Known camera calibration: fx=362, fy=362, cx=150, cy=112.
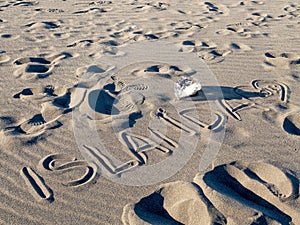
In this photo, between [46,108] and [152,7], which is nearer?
[46,108]

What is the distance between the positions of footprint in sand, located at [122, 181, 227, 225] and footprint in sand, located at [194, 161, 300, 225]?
0.32ft

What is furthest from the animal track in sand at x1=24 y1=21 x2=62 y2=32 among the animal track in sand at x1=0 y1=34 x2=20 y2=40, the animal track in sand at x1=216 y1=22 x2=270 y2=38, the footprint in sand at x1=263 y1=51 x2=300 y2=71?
the footprint in sand at x1=263 y1=51 x2=300 y2=71

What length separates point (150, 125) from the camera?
3865mm

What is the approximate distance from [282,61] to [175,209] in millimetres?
3380

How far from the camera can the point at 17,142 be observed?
3572mm

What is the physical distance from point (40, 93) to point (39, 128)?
0.85 meters

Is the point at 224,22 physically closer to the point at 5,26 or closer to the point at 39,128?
the point at 5,26

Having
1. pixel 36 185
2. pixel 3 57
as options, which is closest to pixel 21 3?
pixel 3 57

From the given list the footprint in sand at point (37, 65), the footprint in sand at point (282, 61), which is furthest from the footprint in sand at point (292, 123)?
the footprint in sand at point (37, 65)

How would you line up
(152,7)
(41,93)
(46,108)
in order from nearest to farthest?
(46,108), (41,93), (152,7)

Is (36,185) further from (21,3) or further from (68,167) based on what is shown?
(21,3)

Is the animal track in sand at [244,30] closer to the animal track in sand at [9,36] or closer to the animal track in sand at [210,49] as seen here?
the animal track in sand at [210,49]

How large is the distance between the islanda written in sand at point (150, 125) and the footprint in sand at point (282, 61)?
0.02 m

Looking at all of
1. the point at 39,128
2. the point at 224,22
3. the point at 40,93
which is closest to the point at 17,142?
the point at 39,128
